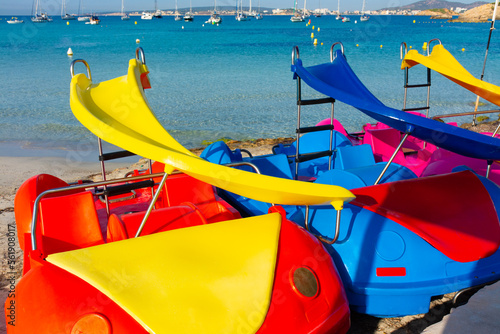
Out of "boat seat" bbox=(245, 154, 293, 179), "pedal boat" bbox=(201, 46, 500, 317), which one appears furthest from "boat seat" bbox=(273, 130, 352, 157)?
"pedal boat" bbox=(201, 46, 500, 317)

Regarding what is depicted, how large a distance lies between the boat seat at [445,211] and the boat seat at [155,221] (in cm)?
136

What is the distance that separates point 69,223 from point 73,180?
4626 millimetres

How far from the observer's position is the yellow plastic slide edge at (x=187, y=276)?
2350 mm

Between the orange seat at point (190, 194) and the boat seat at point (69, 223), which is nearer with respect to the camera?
the boat seat at point (69, 223)

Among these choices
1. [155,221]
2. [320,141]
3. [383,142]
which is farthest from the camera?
[383,142]

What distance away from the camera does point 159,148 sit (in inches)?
95.3

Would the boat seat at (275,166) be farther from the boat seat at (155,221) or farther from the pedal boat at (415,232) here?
the boat seat at (155,221)

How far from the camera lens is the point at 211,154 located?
514 centimetres

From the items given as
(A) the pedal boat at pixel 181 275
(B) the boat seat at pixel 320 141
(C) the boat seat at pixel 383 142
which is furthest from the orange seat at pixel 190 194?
(C) the boat seat at pixel 383 142

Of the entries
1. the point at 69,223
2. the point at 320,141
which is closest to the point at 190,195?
the point at 69,223

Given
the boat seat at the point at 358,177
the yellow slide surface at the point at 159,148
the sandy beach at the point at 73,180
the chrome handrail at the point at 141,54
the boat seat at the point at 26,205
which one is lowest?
the sandy beach at the point at 73,180

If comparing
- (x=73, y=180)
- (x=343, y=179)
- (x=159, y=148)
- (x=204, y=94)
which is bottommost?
(x=73, y=180)

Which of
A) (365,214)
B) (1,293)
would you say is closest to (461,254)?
(365,214)

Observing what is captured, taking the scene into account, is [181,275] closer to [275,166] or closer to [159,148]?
[159,148]
